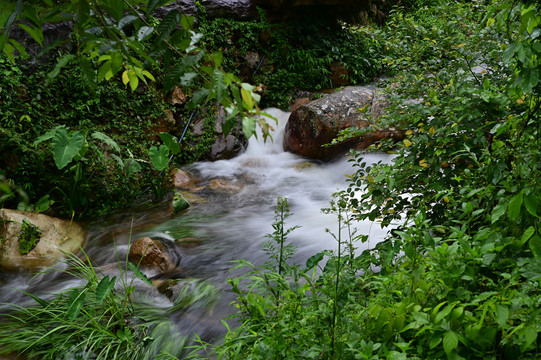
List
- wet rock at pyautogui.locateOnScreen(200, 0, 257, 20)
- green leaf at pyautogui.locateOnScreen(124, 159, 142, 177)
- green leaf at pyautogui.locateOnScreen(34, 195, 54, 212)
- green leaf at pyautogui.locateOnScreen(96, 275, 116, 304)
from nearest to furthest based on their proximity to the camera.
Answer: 1. green leaf at pyautogui.locateOnScreen(96, 275, 116, 304)
2. green leaf at pyautogui.locateOnScreen(34, 195, 54, 212)
3. green leaf at pyautogui.locateOnScreen(124, 159, 142, 177)
4. wet rock at pyautogui.locateOnScreen(200, 0, 257, 20)

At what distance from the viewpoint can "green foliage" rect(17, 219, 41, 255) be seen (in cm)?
391

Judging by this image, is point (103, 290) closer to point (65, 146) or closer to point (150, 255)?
point (150, 255)

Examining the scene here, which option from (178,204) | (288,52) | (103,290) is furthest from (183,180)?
(288,52)

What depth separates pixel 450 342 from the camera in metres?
1.10

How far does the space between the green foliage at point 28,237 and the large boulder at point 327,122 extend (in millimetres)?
4512

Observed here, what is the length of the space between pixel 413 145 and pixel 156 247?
8.87 feet

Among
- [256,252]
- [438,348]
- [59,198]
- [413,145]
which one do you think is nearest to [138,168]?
[59,198]

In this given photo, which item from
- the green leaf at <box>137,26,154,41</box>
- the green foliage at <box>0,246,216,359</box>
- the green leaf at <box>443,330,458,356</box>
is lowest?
the green foliage at <box>0,246,216,359</box>

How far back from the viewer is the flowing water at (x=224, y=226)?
345 centimetres

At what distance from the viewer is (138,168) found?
5051 mm

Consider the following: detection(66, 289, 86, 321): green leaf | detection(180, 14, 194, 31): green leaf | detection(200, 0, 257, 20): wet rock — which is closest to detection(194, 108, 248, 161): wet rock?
detection(200, 0, 257, 20): wet rock

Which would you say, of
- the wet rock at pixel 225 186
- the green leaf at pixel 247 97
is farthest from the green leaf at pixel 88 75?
the wet rock at pixel 225 186

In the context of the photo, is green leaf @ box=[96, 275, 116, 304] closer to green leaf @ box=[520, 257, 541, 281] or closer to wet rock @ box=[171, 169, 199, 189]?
green leaf @ box=[520, 257, 541, 281]

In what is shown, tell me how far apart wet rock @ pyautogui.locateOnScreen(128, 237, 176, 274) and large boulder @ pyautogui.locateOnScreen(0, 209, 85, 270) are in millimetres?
704
